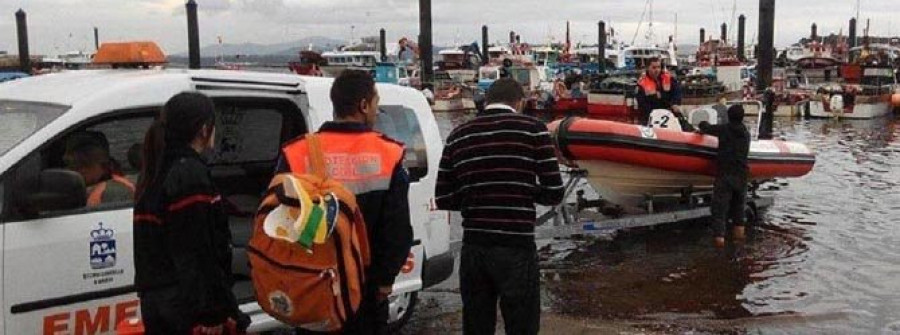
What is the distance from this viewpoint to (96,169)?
4.83 m

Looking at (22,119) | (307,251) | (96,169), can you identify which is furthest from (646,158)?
(307,251)

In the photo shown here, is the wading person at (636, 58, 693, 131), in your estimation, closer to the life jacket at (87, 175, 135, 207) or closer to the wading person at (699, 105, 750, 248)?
the wading person at (699, 105, 750, 248)

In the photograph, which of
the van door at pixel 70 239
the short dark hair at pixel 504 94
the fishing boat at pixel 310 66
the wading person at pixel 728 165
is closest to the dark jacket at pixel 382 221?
the short dark hair at pixel 504 94

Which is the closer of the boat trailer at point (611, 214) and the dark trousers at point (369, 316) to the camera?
the dark trousers at point (369, 316)

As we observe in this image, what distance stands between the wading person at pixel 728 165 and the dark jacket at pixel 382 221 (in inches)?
265

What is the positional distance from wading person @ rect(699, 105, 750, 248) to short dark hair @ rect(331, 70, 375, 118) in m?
6.75

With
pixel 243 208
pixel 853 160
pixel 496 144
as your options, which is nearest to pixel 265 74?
pixel 243 208

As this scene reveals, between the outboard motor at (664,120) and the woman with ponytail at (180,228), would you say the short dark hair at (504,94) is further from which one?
the outboard motor at (664,120)

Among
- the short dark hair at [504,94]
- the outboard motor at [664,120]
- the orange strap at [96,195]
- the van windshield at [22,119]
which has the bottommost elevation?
the outboard motor at [664,120]

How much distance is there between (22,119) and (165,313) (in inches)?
70.4

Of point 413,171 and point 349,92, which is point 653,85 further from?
point 349,92

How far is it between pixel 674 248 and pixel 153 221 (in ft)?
24.5

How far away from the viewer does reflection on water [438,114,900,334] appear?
24.1 ft

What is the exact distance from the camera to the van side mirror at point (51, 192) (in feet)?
13.3
